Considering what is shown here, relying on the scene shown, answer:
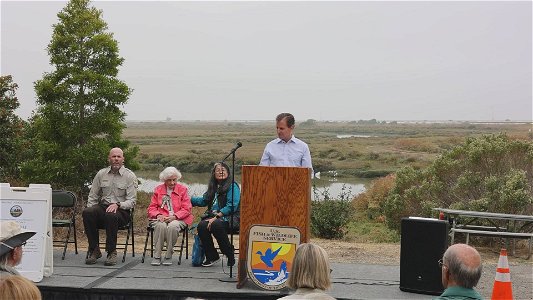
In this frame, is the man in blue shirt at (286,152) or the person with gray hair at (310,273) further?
the man in blue shirt at (286,152)

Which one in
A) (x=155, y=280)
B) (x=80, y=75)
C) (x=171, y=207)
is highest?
(x=80, y=75)

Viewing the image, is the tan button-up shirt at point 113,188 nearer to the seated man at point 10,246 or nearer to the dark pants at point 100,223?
the dark pants at point 100,223

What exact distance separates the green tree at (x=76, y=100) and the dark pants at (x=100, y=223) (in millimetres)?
4105

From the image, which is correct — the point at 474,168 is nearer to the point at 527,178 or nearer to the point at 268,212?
the point at 527,178

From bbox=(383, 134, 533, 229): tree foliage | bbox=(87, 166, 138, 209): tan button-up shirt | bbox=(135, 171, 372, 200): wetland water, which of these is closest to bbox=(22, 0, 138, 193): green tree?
bbox=(135, 171, 372, 200): wetland water

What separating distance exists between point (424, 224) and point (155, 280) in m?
2.65

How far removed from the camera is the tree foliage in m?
10.4

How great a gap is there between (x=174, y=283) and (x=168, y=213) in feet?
4.31

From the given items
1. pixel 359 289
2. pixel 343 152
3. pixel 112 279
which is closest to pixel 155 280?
pixel 112 279

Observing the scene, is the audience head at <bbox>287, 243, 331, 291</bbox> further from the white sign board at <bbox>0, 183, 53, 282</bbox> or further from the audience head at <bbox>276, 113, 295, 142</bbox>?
the white sign board at <bbox>0, 183, 53, 282</bbox>

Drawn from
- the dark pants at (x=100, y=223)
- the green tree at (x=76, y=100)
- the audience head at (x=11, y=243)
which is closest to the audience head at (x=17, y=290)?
the audience head at (x=11, y=243)

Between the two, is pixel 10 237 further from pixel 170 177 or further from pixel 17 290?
pixel 170 177

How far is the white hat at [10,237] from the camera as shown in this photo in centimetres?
382

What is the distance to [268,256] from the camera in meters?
6.01
